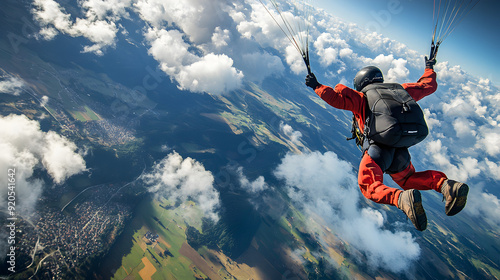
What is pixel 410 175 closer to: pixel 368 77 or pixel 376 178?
pixel 376 178

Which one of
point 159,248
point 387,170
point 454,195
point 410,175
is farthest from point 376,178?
point 159,248

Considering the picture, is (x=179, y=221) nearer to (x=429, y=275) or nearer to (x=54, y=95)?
(x=54, y=95)

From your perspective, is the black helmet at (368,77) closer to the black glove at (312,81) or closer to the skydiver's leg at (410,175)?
the black glove at (312,81)

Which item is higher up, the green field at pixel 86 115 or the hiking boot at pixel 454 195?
the hiking boot at pixel 454 195

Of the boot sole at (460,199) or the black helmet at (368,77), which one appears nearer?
the boot sole at (460,199)

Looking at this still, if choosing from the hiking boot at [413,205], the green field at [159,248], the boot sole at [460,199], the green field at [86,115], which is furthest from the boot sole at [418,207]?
the green field at [86,115]

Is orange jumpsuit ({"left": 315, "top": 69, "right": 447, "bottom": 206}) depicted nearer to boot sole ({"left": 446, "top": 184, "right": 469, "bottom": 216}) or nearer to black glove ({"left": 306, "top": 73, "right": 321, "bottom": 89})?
black glove ({"left": 306, "top": 73, "right": 321, "bottom": 89})

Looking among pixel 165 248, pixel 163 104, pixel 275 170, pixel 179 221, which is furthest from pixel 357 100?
pixel 163 104
